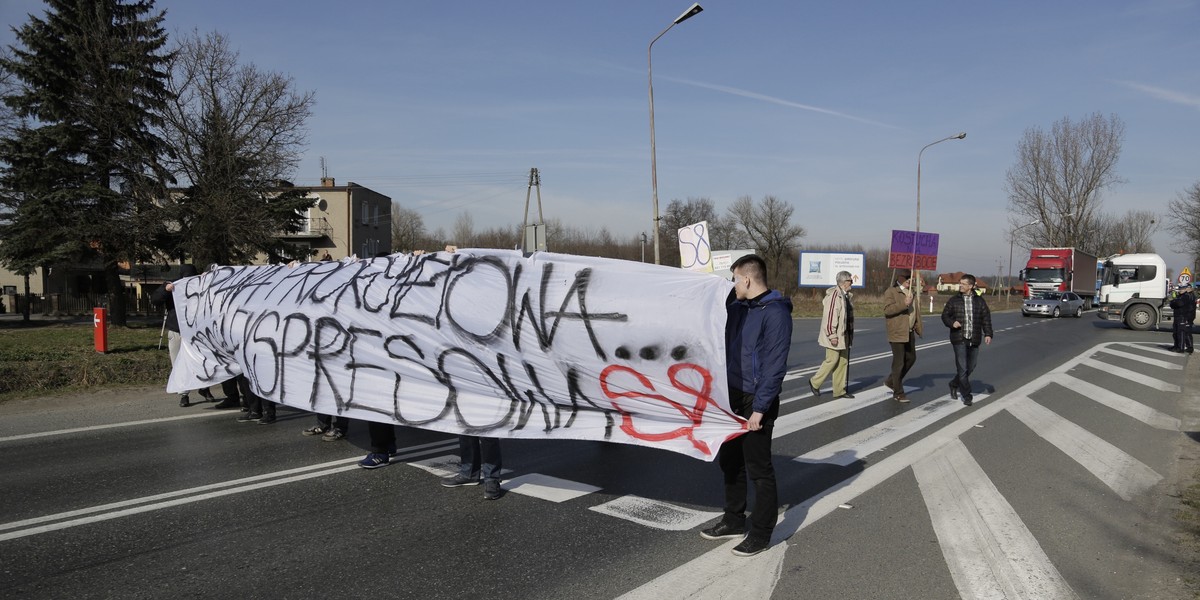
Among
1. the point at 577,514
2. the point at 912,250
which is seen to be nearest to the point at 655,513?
the point at 577,514

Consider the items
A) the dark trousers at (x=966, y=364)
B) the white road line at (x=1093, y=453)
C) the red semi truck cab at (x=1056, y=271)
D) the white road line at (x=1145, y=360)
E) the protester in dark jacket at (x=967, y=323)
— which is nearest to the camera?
the white road line at (x=1093, y=453)

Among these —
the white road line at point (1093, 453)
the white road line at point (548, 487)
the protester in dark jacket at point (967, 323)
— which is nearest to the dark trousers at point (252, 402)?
the white road line at point (548, 487)

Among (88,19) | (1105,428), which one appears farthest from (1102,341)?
(88,19)

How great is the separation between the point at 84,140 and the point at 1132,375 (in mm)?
27000

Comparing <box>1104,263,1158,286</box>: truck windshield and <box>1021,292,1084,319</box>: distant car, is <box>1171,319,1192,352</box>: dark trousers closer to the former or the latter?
<box>1104,263,1158,286</box>: truck windshield

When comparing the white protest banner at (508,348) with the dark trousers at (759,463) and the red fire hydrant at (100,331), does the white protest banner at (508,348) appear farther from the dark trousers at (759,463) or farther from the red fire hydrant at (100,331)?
the red fire hydrant at (100,331)

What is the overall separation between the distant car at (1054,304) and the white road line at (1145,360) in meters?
21.7

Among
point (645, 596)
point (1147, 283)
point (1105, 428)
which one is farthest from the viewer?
point (1147, 283)

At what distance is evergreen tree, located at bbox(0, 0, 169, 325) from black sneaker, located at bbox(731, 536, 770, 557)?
68.9ft

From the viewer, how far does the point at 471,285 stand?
5.54m

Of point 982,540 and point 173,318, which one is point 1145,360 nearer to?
point 982,540

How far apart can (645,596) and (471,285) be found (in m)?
2.71

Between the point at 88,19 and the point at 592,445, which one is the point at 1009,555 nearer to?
the point at 592,445

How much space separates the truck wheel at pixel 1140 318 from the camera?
2786 centimetres
